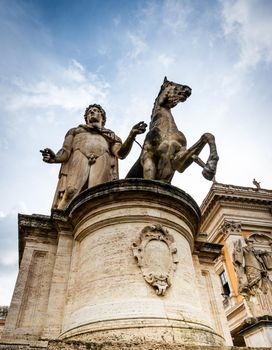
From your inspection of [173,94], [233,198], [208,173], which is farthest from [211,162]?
[233,198]

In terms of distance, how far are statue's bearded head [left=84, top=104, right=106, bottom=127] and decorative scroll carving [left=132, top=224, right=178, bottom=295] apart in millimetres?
3417

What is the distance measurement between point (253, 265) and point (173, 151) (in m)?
6.91

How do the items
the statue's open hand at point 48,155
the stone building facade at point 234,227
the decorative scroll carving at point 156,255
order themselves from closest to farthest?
the decorative scroll carving at point 156,255 < the statue's open hand at point 48,155 < the stone building facade at point 234,227

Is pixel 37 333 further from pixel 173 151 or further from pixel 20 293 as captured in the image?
pixel 173 151

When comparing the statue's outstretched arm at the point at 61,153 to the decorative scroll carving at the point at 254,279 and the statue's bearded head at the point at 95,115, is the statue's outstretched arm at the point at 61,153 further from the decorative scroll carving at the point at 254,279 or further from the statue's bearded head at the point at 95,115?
the decorative scroll carving at the point at 254,279

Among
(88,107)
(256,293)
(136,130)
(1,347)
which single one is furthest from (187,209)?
(256,293)

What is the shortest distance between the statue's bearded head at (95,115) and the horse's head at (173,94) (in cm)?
137

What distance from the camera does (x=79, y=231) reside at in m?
4.61

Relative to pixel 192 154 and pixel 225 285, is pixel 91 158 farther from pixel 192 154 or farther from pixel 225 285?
pixel 225 285

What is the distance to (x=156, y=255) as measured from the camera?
3.96m

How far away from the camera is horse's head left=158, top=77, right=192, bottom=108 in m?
6.48

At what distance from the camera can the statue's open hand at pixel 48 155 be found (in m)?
5.72

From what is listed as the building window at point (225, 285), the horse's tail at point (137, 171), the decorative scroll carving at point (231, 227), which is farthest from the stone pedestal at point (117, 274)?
the building window at point (225, 285)

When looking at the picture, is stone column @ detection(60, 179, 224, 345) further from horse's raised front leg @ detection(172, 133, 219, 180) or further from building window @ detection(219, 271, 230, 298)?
building window @ detection(219, 271, 230, 298)
